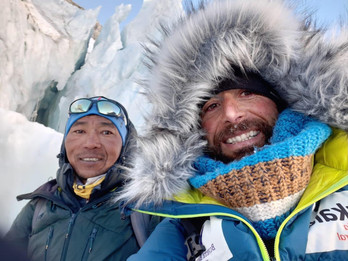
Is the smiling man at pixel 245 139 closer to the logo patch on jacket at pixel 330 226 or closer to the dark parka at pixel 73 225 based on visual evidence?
the logo patch on jacket at pixel 330 226

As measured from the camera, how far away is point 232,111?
113 cm

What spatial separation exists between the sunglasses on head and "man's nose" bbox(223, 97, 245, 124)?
93cm

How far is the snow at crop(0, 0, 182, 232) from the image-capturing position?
298 inches

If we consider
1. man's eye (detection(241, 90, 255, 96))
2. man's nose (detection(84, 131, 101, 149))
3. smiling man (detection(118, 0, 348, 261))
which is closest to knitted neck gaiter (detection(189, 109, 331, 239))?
smiling man (detection(118, 0, 348, 261))

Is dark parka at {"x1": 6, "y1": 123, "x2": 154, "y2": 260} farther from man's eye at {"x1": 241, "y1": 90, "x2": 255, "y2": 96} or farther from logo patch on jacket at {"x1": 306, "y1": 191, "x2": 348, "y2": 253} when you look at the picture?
logo patch on jacket at {"x1": 306, "y1": 191, "x2": 348, "y2": 253}

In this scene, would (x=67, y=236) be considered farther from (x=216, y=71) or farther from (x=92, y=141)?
(x=216, y=71)

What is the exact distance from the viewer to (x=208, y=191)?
0.98 metres

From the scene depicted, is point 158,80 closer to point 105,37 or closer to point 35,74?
point 35,74

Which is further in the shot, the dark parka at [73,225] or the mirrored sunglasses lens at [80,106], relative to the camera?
the mirrored sunglasses lens at [80,106]

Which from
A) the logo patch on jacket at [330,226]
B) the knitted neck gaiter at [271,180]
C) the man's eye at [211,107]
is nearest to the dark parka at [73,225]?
Answer: the man's eye at [211,107]

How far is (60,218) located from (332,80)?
1.38 metres

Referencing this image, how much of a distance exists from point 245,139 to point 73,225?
3.12 feet

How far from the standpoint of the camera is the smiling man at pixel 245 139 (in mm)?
818

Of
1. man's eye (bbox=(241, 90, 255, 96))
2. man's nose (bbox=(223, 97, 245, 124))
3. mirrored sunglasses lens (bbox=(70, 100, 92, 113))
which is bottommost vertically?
man's nose (bbox=(223, 97, 245, 124))
